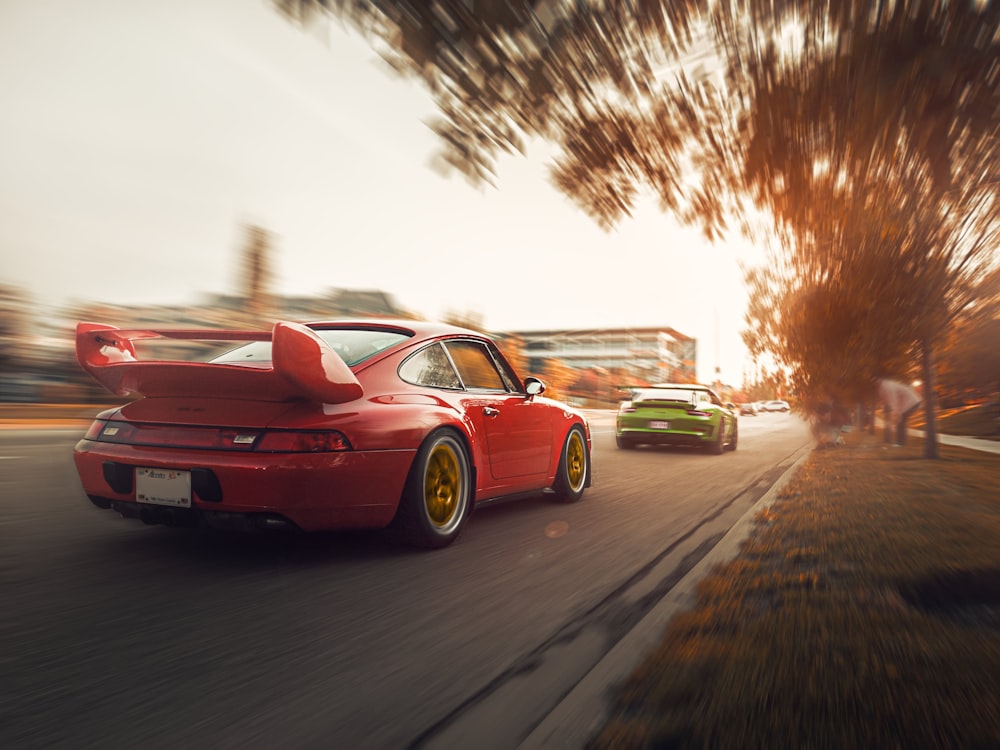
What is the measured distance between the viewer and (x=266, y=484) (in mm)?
3867

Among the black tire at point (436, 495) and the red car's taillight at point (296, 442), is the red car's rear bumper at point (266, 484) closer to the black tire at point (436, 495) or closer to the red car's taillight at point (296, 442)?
the red car's taillight at point (296, 442)

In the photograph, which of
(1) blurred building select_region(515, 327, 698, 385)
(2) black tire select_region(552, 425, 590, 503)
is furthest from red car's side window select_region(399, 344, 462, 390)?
(1) blurred building select_region(515, 327, 698, 385)

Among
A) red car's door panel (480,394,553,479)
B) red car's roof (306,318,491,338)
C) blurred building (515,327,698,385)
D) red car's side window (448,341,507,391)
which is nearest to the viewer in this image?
red car's roof (306,318,491,338)

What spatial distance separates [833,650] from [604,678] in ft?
3.23

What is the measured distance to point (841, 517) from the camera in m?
6.63

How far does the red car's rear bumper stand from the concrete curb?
63.9 inches

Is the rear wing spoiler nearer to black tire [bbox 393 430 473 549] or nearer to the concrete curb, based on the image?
black tire [bbox 393 430 473 549]

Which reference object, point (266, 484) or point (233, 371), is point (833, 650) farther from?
point (233, 371)

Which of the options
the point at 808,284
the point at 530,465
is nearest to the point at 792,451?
the point at 808,284

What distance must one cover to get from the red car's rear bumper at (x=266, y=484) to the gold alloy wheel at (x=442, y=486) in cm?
37

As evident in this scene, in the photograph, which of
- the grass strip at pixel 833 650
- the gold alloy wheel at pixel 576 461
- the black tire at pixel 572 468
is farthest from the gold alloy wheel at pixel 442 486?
the gold alloy wheel at pixel 576 461

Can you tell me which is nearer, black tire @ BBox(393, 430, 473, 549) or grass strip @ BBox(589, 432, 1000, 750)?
grass strip @ BBox(589, 432, 1000, 750)

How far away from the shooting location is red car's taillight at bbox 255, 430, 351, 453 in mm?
3934

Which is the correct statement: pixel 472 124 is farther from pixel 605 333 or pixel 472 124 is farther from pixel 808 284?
pixel 605 333
